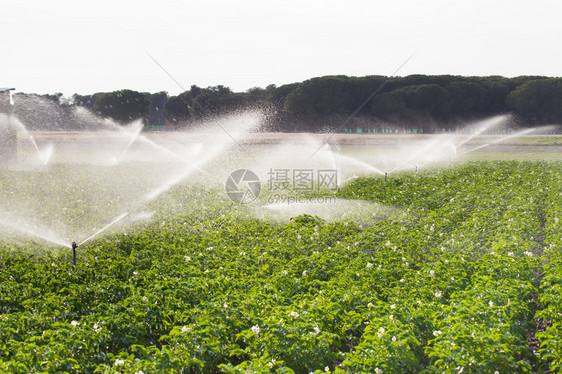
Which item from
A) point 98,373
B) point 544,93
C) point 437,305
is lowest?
point 98,373

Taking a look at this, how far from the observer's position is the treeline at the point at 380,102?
86.9 meters

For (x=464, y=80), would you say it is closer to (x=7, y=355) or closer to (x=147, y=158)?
(x=147, y=158)

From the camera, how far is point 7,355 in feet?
18.4

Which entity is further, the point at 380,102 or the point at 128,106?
the point at 128,106

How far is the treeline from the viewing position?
8688cm

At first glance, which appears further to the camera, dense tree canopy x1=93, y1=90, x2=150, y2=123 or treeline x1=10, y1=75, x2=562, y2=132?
dense tree canopy x1=93, y1=90, x2=150, y2=123

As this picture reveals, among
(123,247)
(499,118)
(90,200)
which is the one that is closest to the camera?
(123,247)

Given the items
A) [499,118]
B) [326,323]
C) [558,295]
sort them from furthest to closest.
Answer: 1. [499,118]
2. [558,295]
3. [326,323]

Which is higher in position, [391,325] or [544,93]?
[544,93]

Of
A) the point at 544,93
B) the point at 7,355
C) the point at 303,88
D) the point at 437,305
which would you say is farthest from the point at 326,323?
the point at 544,93

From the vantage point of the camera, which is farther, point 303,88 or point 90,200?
point 303,88

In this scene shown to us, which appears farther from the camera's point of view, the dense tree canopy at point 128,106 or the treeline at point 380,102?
the dense tree canopy at point 128,106

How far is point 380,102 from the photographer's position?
90125mm

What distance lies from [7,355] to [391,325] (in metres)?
4.28
